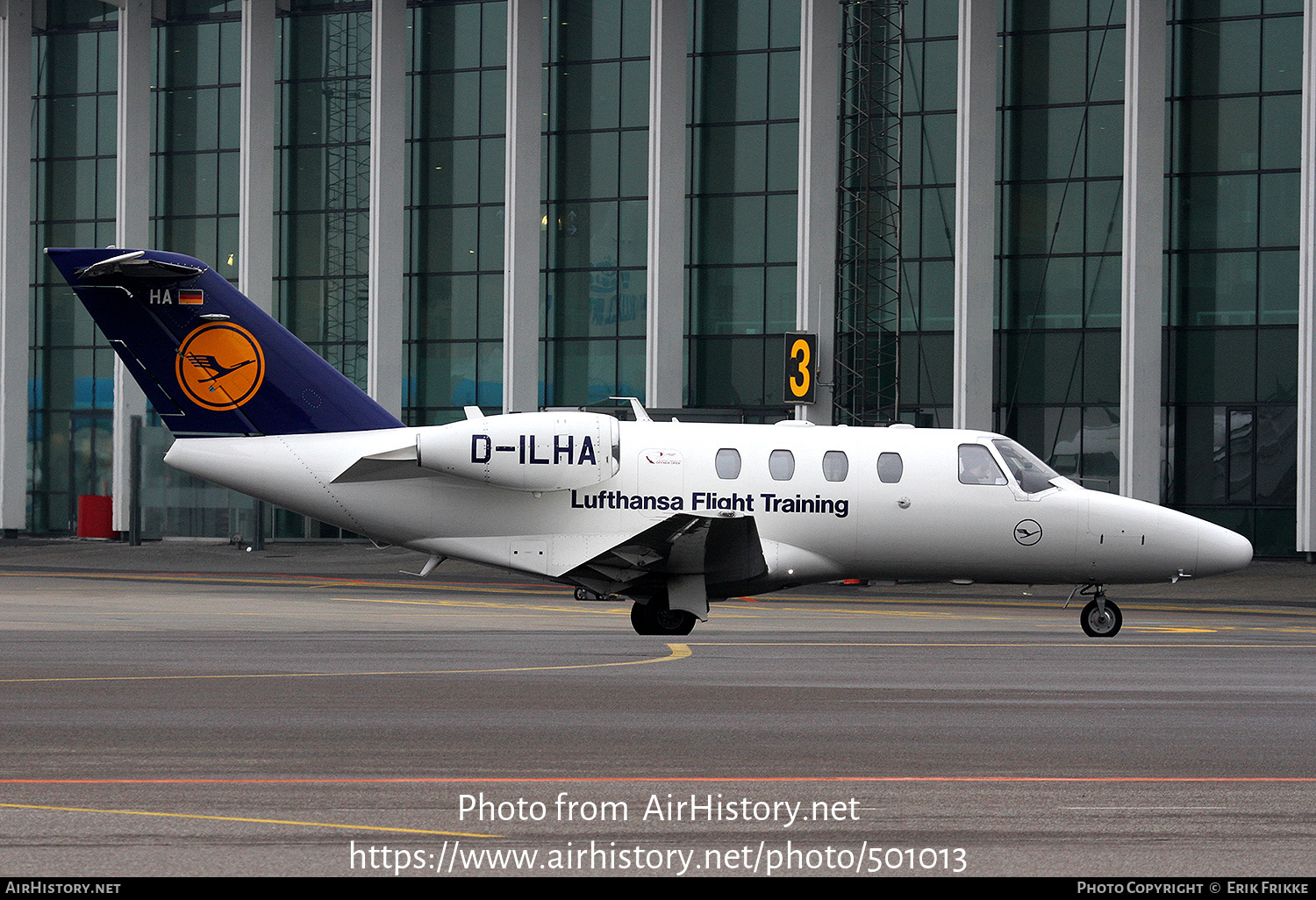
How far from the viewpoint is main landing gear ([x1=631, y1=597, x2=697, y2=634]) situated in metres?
20.4

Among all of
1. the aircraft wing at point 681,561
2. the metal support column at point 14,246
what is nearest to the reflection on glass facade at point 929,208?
the aircraft wing at point 681,561

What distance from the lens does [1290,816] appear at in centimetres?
806

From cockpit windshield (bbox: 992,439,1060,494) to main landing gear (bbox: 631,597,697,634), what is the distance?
481cm

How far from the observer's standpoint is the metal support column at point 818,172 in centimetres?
4444

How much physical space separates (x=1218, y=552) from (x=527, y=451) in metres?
9.40

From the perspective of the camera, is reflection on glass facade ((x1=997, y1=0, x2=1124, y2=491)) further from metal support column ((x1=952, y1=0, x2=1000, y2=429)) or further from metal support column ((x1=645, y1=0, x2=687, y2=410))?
metal support column ((x1=645, y1=0, x2=687, y2=410))

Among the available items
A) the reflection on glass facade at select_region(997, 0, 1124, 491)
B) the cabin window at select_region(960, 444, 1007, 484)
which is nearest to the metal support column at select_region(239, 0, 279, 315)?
the reflection on glass facade at select_region(997, 0, 1124, 491)

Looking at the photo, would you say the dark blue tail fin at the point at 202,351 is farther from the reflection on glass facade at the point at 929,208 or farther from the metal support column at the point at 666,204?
the reflection on glass facade at the point at 929,208

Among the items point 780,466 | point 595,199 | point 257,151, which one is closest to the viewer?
point 780,466

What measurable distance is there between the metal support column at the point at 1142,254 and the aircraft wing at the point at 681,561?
23994 mm

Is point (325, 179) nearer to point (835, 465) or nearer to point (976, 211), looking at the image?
point (976, 211)

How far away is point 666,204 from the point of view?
153ft

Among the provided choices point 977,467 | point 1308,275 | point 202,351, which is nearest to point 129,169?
point 202,351
